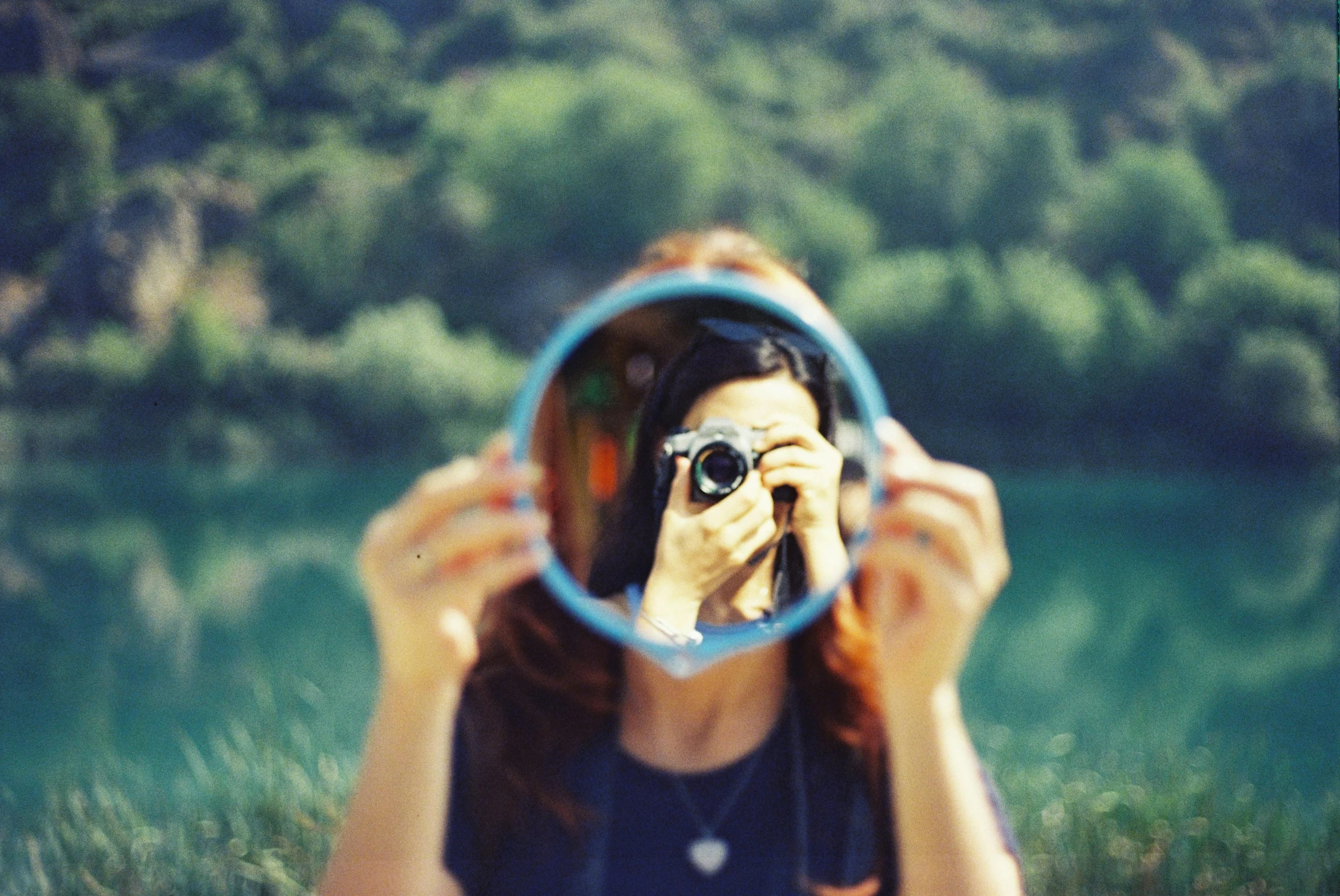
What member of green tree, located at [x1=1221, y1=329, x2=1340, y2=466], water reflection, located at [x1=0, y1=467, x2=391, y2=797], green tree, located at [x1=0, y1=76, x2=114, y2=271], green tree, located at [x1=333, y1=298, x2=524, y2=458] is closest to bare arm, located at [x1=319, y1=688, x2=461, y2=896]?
water reflection, located at [x1=0, y1=467, x2=391, y2=797]

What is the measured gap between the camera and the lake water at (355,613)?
403cm

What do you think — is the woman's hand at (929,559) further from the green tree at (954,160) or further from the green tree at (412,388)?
the green tree at (954,160)

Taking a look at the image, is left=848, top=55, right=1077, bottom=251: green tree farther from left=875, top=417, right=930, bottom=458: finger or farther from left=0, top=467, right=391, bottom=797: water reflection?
left=875, top=417, right=930, bottom=458: finger

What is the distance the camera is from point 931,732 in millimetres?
661

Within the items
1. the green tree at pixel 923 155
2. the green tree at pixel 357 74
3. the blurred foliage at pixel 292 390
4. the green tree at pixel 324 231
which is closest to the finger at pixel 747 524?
the green tree at pixel 357 74

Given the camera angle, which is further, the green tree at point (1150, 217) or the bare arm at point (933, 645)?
the green tree at point (1150, 217)

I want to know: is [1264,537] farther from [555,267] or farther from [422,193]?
[422,193]

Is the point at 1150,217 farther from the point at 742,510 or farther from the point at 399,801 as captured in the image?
the point at 399,801

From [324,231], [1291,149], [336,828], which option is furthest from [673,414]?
[324,231]

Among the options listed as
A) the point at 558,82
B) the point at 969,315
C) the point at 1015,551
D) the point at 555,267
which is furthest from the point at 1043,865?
the point at 558,82

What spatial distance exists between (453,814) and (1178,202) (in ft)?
23.7

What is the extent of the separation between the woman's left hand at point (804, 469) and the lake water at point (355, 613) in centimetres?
210

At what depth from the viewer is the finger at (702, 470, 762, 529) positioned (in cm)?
69

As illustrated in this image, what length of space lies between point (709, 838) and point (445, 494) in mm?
335
